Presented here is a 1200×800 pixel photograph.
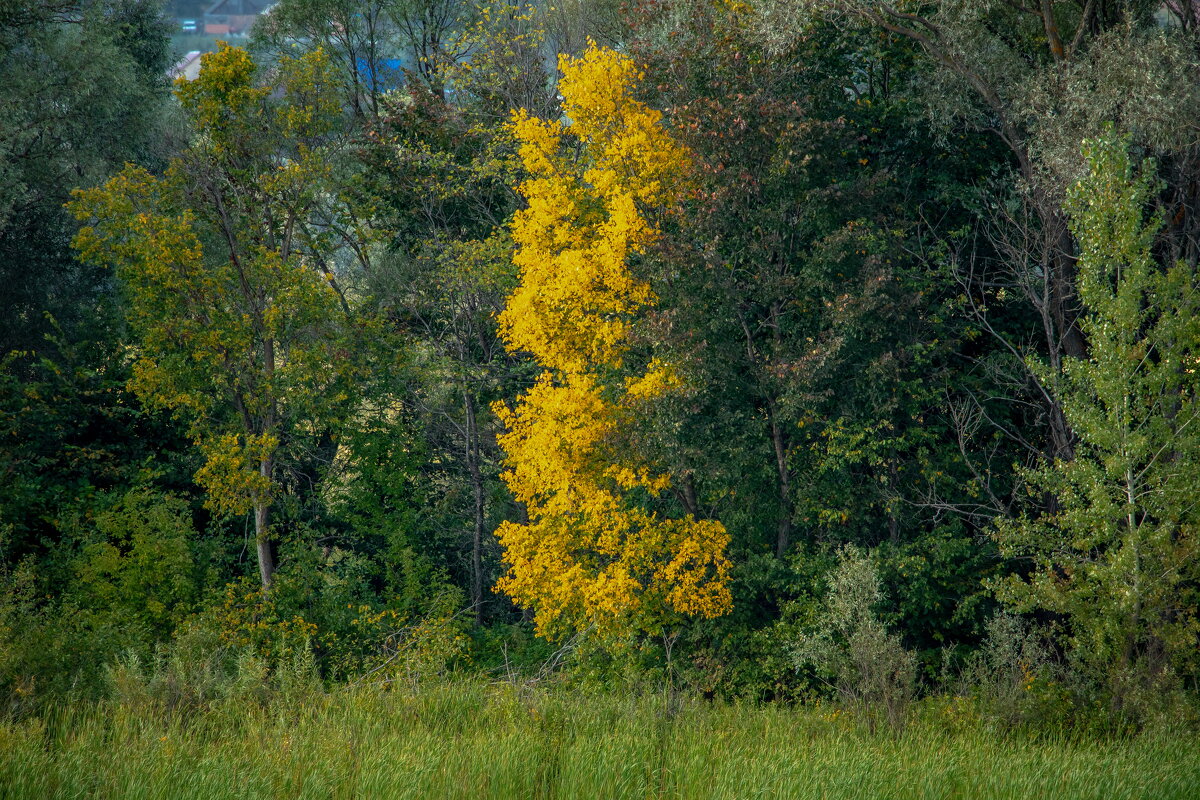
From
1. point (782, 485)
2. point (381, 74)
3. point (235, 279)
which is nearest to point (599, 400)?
point (782, 485)

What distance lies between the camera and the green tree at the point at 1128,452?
1115 centimetres

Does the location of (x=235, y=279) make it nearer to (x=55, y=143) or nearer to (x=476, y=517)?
(x=55, y=143)

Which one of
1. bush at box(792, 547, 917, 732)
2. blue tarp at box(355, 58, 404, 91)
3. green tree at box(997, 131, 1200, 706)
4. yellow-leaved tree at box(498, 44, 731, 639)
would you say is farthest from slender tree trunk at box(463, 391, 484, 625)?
green tree at box(997, 131, 1200, 706)

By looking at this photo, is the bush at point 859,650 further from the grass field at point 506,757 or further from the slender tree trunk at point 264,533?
the slender tree trunk at point 264,533

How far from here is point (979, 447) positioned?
16.4 metres

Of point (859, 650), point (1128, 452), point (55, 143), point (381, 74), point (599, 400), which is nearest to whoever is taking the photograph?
point (1128, 452)

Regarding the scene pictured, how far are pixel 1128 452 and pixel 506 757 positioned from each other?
7726 millimetres

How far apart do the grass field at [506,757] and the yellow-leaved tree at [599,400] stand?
5.66 metres

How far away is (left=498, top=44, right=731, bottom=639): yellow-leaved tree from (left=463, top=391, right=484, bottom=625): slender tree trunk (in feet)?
12.6

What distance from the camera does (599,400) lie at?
1546cm

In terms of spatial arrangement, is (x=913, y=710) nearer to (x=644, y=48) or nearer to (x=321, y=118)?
(x=644, y=48)

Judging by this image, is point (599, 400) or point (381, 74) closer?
point (599, 400)

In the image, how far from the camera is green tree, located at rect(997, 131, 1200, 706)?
1115 centimetres

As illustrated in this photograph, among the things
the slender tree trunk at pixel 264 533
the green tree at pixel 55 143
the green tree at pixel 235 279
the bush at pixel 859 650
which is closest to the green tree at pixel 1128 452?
the bush at pixel 859 650
